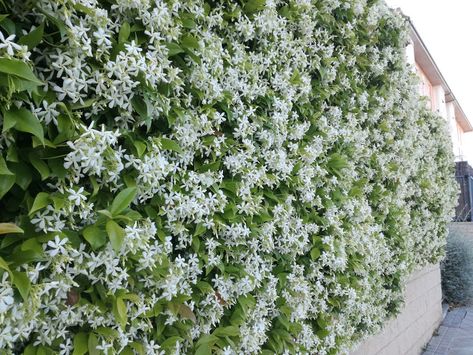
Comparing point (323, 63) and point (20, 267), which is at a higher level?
point (323, 63)

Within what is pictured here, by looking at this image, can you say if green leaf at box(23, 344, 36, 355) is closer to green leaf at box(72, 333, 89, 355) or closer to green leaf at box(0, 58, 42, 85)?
green leaf at box(72, 333, 89, 355)

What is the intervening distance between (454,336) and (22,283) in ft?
21.2

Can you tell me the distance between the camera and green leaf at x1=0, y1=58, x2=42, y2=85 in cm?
100

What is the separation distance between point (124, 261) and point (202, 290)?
492 mm

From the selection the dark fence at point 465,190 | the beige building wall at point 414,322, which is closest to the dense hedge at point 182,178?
the beige building wall at point 414,322

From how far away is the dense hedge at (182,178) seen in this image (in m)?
1.16

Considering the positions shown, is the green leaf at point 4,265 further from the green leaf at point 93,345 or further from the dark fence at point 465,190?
the dark fence at point 465,190

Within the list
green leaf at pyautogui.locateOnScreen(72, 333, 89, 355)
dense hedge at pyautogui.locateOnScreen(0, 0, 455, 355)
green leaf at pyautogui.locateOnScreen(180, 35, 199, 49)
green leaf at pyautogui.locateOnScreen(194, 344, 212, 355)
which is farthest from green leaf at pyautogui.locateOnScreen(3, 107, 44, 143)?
green leaf at pyautogui.locateOnScreen(194, 344, 212, 355)

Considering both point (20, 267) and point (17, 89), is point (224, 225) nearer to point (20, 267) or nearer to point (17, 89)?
point (20, 267)

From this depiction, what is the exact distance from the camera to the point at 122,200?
131cm

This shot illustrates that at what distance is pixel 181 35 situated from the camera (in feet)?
5.34

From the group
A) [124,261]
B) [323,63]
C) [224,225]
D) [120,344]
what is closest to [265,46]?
[323,63]

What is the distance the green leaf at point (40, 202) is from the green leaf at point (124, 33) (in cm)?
50

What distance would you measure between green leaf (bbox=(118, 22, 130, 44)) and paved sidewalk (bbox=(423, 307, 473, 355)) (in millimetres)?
5458
